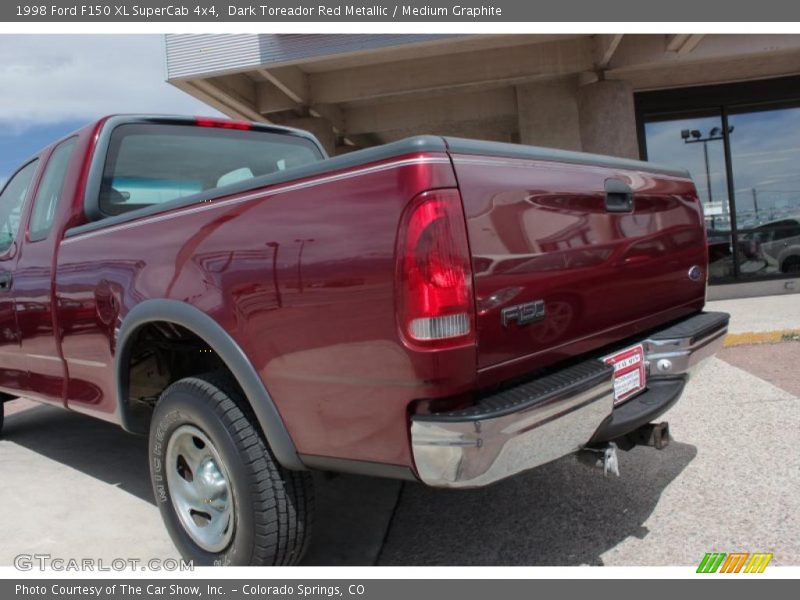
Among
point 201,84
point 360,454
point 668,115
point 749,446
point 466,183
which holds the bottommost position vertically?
point 749,446

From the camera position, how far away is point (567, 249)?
225cm

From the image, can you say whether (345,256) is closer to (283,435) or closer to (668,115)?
(283,435)

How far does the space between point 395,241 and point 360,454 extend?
685 millimetres

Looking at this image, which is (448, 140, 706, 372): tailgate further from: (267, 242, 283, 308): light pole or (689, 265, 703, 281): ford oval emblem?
(267, 242, 283, 308): light pole

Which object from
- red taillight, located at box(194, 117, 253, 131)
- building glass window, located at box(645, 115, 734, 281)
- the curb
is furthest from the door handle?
building glass window, located at box(645, 115, 734, 281)

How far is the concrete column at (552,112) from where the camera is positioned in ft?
32.5

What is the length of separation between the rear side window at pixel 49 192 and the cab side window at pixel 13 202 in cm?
A: 23

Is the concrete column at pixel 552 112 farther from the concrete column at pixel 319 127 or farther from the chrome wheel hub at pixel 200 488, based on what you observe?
the chrome wheel hub at pixel 200 488

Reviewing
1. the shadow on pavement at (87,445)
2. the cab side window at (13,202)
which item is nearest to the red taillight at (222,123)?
the cab side window at (13,202)

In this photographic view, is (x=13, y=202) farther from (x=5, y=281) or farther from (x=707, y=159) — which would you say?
(x=707, y=159)

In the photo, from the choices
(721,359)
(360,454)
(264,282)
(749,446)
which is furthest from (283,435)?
(721,359)

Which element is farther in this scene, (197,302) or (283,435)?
(197,302)

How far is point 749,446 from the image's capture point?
3648 millimetres

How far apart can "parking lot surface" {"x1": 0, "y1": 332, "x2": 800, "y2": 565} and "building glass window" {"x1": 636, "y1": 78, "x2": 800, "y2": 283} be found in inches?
257
